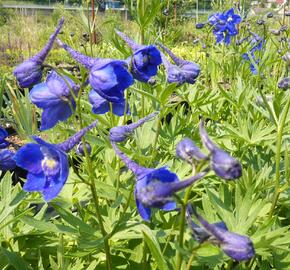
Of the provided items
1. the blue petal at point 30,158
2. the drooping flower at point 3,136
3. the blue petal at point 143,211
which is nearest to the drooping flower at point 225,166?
the blue petal at point 143,211

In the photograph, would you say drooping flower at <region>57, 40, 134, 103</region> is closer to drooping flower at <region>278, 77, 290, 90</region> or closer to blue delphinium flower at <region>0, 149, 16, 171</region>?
blue delphinium flower at <region>0, 149, 16, 171</region>

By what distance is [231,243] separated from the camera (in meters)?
0.84

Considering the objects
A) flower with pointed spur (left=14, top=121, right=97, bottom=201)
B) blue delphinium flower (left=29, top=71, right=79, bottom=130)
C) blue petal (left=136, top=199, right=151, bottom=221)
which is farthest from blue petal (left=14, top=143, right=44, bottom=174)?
blue petal (left=136, top=199, right=151, bottom=221)

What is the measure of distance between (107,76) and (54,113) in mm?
256

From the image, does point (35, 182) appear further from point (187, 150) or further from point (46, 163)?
point (187, 150)

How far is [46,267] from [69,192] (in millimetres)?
272

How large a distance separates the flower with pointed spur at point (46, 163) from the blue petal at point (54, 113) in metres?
0.17

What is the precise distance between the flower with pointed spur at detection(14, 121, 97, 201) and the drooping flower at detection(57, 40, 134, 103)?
90 mm

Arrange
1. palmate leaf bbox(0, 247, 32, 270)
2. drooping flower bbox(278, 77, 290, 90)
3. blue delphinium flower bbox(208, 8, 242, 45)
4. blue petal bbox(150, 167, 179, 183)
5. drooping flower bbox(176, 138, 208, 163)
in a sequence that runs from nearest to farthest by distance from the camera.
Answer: drooping flower bbox(176, 138, 208, 163)
blue petal bbox(150, 167, 179, 183)
palmate leaf bbox(0, 247, 32, 270)
drooping flower bbox(278, 77, 290, 90)
blue delphinium flower bbox(208, 8, 242, 45)

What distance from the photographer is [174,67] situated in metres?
1.58

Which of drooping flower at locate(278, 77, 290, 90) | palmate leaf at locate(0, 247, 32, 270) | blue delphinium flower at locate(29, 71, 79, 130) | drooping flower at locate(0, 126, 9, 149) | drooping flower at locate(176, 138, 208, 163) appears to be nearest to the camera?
drooping flower at locate(176, 138, 208, 163)

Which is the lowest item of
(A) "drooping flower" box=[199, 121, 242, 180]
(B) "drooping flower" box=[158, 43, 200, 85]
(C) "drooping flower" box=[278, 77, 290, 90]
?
(C) "drooping flower" box=[278, 77, 290, 90]

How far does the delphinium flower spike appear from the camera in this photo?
1093mm

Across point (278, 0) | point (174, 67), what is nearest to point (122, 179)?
point (174, 67)
